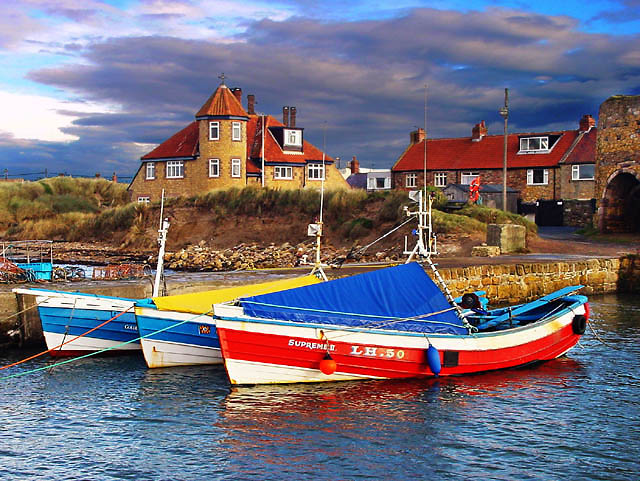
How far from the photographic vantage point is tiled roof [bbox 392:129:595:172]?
206ft

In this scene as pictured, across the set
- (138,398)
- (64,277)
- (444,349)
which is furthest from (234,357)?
(64,277)

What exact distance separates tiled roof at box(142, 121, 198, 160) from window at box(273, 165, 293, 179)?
671 cm

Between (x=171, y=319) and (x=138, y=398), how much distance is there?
2457mm

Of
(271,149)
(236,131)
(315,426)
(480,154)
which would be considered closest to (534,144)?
(480,154)

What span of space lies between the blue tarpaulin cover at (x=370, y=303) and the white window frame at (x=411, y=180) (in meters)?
52.5

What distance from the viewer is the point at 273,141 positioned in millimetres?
63062

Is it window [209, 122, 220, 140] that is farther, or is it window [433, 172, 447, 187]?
window [433, 172, 447, 187]

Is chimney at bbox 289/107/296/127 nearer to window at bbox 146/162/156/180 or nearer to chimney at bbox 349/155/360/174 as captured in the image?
window at bbox 146/162/156/180

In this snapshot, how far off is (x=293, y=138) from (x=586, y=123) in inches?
996

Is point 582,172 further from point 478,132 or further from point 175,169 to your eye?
point 175,169

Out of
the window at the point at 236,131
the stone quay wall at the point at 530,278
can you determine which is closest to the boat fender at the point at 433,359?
the stone quay wall at the point at 530,278

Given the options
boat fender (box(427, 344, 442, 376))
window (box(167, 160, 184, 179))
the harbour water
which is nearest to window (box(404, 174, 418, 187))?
window (box(167, 160, 184, 179))

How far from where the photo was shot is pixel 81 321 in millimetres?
18734

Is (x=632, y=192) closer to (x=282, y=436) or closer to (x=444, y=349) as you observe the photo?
(x=444, y=349)
